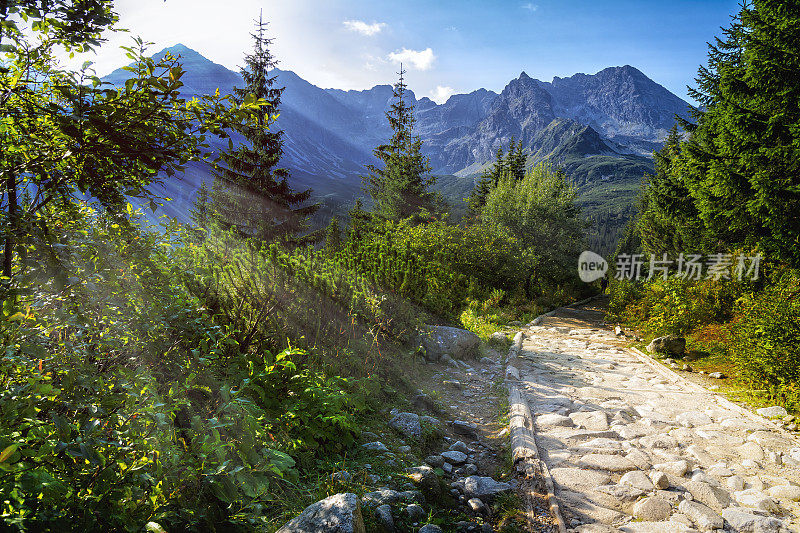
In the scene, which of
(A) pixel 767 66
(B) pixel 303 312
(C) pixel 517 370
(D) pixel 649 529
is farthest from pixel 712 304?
(B) pixel 303 312

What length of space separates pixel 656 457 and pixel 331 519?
415 centimetres

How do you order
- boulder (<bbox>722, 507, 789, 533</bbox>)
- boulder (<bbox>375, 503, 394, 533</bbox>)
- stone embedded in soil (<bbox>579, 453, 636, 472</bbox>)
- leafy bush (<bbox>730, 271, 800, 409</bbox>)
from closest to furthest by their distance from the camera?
boulder (<bbox>375, 503, 394, 533</bbox>) → boulder (<bbox>722, 507, 789, 533</bbox>) → stone embedded in soil (<bbox>579, 453, 636, 472</bbox>) → leafy bush (<bbox>730, 271, 800, 409</bbox>)

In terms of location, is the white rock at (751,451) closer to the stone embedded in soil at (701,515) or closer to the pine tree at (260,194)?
the stone embedded in soil at (701,515)

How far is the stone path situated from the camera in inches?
130

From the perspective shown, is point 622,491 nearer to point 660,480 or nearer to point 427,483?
point 660,480

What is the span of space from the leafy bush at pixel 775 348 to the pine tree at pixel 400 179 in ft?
65.2

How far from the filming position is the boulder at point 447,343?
7543mm

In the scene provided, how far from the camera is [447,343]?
25.8 feet

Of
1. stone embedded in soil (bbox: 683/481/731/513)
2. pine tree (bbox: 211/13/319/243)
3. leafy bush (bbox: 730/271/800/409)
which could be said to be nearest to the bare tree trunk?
stone embedded in soil (bbox: 683/481/731/513)

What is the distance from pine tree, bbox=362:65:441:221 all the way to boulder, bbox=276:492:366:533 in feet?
75.8

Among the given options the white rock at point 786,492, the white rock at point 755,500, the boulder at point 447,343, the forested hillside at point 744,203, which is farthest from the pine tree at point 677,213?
the white rock at point 755,500

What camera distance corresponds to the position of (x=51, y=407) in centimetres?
178

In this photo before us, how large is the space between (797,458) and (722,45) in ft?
44.8

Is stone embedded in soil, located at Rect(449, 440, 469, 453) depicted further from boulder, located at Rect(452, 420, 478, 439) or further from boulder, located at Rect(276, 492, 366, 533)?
boulder, located at Rect(276, 492, 366, 533)
